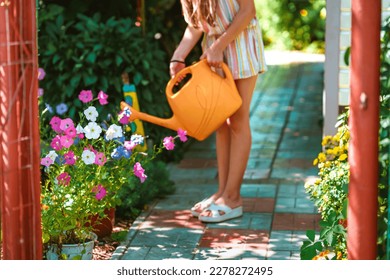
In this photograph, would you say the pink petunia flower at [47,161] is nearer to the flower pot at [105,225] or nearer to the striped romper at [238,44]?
the flower pot at [105,225]

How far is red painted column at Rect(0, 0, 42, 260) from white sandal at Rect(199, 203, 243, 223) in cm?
190

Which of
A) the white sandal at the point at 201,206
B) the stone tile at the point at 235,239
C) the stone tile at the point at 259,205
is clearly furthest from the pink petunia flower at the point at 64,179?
the stone tile at the point at 259,205

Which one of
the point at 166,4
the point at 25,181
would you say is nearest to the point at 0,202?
the point at 25,181

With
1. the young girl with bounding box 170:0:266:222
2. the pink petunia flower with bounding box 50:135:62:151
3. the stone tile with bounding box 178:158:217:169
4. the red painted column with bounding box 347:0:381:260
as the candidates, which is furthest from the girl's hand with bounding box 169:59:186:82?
the red painted column with bounding box 347:0:381:260

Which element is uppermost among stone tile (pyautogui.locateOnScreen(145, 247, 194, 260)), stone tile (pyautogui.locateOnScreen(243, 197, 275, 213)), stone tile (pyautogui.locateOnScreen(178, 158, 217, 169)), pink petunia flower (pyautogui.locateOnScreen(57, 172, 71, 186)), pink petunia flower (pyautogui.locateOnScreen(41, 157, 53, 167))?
pink petunia flower (pyautogui.locateOnScreen(41, 157, 53, 167))

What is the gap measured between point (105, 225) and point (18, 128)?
5.46 feet

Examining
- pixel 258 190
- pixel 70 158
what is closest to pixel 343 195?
pixel 70 158

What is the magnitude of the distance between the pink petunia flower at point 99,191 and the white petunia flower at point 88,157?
0.13m

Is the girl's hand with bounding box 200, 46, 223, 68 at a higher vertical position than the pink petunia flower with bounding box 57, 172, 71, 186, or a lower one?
higher

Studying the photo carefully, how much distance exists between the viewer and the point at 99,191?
4.18 meters

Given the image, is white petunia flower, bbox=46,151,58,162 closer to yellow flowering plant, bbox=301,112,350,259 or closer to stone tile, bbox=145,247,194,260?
stone tile, bbox=145,247,194,260

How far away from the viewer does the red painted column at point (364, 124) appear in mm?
2918

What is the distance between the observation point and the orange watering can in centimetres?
474
